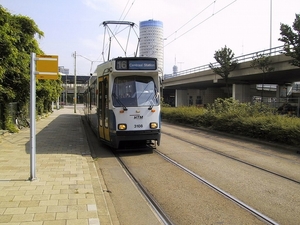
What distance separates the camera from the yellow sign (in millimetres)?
6242

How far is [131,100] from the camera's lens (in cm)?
1042

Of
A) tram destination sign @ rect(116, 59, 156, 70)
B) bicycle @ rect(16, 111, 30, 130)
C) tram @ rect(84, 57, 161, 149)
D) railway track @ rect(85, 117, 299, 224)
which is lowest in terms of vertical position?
railway track @ rect(85, 117, 299, 224)

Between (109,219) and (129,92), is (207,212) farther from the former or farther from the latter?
(129,92)

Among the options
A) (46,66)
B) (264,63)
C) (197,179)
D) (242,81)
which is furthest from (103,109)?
(242,81)

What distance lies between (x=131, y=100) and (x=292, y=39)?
22.6 m

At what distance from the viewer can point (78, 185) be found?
242 inches

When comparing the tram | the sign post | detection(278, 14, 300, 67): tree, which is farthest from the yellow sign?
detection(278, 14, 300, 67): tree

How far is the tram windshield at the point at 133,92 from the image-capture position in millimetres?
10391

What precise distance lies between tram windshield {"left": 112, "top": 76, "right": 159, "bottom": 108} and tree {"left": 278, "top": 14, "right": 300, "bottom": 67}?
841 inches

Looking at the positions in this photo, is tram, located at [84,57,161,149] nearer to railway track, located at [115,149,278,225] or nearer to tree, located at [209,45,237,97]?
railway track, located at [115,149,278,225]

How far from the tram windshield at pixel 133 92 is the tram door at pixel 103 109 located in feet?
1.79

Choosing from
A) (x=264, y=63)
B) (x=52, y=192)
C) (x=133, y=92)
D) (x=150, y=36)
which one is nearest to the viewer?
(x=52, y=192)

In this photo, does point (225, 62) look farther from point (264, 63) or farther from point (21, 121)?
point (21, 121)

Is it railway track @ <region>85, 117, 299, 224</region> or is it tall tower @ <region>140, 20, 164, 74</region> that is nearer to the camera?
railway track @ <region>85, 117, 299, 224</region>
